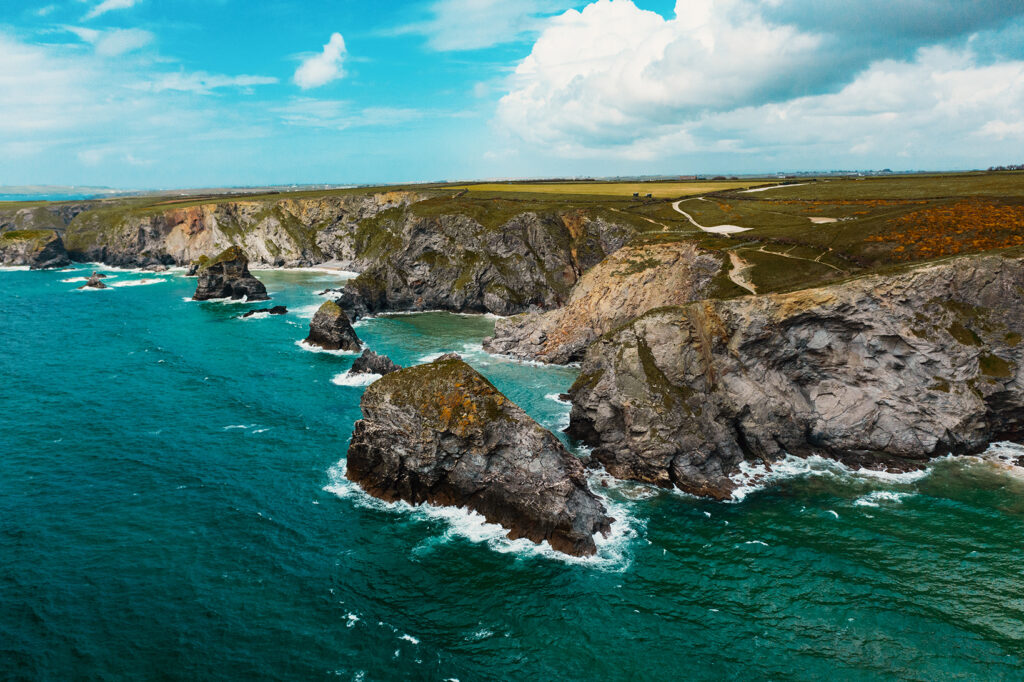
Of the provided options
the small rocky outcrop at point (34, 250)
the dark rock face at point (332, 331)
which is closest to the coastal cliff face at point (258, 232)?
the small rocky outcrop at point (34, 250)

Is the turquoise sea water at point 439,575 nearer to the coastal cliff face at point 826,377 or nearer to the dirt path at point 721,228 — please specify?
the coastal cliff face at point 826,377

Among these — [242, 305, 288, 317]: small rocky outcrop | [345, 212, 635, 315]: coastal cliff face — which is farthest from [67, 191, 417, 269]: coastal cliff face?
[242, 305, 288, 317]: small rocky outcrop

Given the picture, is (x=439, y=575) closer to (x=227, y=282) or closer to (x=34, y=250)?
(x=227, y=282)

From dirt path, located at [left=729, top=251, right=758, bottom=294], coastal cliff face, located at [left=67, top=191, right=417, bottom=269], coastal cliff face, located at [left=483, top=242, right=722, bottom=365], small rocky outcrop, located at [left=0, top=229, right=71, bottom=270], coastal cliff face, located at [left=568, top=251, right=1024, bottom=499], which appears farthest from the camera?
small rocky outcrop, located at [left=0, top=229, right=71, bottom=270]

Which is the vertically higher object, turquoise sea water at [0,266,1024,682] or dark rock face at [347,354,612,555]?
dark rock face at [347,354,612,555]

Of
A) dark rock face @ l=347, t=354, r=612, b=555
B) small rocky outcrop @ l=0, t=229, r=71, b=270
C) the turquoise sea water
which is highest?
small rocky outcrop @ l=0, t=229, r=71, b=270

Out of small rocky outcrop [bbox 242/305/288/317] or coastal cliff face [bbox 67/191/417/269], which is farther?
coastal cliff face [bbox 67/191/417/269]

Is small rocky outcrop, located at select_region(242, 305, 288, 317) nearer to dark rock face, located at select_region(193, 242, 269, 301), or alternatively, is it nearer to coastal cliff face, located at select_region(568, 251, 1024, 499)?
dark rock face, located at select_region(193, 242, 269, 301)
